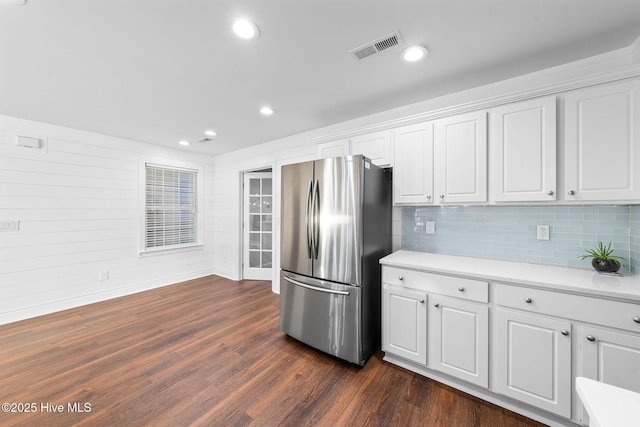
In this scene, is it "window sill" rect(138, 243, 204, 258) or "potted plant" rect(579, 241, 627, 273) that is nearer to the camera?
"potted plant" rect(579, 241, 627, 273)

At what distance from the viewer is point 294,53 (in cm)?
183

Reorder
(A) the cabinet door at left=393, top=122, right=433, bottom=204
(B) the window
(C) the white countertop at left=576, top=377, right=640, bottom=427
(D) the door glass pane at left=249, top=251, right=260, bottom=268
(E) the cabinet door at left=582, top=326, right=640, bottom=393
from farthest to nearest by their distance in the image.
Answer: (D) the door glass pane at left=249, top=251, right=260, bottom=268 < (B) the window < (A) the cabinet door at left=393, top=122, right=433, bottom=204 < (E) the cabinet door at left=582, top=326, right=640, bottom=393 < (C) the white countertop at left=576, top=377, right=640, bottom=427

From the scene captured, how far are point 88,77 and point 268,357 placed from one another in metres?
3.05

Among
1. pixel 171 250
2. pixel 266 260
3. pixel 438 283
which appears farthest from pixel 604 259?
pixel 171 250

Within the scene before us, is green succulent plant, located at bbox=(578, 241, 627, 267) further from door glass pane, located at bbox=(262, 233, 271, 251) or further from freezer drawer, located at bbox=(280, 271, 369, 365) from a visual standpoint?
door glass pane, located at bbox=(262, 233, 271, 251)

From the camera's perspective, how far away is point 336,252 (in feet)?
7.47

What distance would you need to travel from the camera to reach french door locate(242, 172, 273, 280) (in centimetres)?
473

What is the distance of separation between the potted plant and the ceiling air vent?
2115 mm

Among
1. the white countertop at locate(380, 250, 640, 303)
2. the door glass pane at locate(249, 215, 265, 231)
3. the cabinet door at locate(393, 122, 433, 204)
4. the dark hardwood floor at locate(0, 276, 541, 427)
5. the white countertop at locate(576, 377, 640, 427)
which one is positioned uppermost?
the cabinet door at locate(393, 122, 433, 204)

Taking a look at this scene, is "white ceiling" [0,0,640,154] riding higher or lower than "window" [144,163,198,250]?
higher

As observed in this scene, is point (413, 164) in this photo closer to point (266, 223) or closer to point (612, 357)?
point (612, 357)

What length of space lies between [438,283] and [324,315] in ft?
3.53

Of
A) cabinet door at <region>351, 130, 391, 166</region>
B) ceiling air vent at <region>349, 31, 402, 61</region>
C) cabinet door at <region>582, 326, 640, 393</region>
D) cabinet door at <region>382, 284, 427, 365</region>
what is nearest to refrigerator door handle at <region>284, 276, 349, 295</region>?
cabinet door at <region>382, 284, 427, 365</region>

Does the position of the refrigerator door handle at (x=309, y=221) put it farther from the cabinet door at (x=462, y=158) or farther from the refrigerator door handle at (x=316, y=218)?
the cabinet door at (x=462, y=158)
